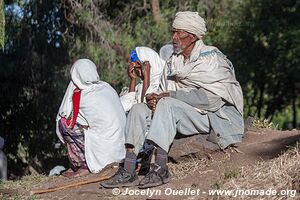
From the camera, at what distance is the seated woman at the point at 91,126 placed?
8062mm

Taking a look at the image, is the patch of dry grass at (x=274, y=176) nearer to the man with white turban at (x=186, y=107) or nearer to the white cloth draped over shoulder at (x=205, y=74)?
the man with white turban at (x=186, y=107)

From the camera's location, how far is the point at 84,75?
27.3ft

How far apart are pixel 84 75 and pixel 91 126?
58cm

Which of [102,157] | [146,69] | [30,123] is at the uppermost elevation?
[146,69]

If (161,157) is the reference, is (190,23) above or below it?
above

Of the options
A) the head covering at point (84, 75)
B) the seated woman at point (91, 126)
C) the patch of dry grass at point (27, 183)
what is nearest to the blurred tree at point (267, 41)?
the head covering at point (84, 75)

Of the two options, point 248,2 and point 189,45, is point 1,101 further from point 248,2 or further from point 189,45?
point 189,45

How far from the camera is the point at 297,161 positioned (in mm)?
6340

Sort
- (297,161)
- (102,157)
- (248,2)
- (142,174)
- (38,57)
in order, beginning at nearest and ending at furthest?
1. (297,161)
2. (142,174)
3. (102,157)
4. (38,57)
5. (248,2)

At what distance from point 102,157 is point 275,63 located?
307 inches

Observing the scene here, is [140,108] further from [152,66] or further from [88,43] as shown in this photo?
[88,43]

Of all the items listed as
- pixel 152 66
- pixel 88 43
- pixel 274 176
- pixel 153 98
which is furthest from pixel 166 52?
pixel 88 43

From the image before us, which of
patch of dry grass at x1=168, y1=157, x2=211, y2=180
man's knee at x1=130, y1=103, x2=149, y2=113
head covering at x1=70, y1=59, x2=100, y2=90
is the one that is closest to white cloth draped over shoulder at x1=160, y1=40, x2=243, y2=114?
man's knee at x1=130, y1=103, x2=149, y2=113

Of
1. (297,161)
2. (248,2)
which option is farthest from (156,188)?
(248,2)
